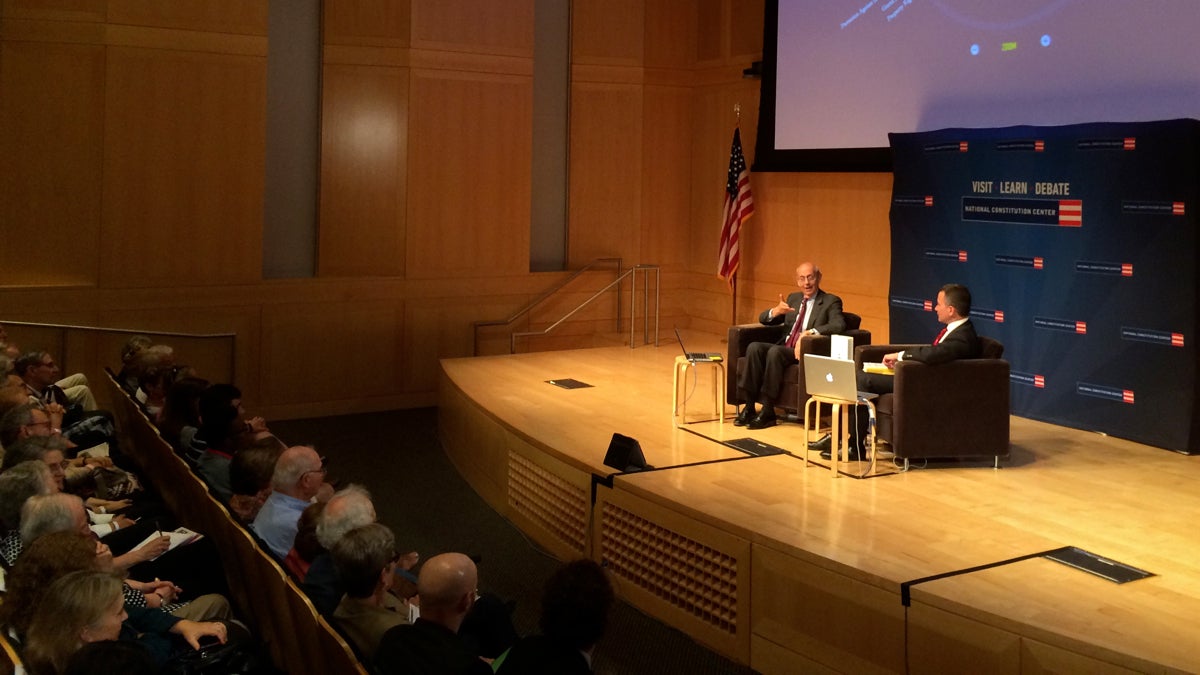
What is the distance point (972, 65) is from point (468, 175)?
14.4 feet

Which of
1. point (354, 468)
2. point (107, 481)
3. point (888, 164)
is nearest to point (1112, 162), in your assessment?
point (888, 164)

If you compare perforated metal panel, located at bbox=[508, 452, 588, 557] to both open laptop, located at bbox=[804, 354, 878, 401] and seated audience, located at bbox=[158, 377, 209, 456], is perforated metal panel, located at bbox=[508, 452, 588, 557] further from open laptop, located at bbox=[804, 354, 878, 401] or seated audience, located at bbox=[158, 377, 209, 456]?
seated audience, located at bbox=[158, 377, 209, 456]

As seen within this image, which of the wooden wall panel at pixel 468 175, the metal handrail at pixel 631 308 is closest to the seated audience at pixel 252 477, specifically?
the wooden wall panel at pixel 468 175

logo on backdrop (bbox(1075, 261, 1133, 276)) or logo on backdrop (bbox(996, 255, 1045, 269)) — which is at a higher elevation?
logo on backdrop (bbox(996, 255, 1045, 269))

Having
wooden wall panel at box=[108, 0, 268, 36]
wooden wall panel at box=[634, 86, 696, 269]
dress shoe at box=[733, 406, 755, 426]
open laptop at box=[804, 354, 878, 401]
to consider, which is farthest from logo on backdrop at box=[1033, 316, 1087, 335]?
wooden wall panel at box=[108, 0, 268, 36]

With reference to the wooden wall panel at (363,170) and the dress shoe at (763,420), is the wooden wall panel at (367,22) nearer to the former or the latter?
the wooden wall panel at (363,170)

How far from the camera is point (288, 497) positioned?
4.36 meters

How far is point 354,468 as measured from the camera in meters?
8.09

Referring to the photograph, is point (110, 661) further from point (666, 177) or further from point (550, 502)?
point (666, 177)

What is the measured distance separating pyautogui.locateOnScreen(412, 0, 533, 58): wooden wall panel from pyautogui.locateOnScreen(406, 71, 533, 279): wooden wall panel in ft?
0.85

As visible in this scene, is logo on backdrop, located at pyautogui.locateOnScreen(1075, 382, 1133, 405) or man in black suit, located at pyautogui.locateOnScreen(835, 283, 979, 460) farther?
logo on backdrop, located at pyautogui.locateOnScreen(1075, 382, 1133, 405)

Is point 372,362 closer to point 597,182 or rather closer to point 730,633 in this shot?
point 597,182

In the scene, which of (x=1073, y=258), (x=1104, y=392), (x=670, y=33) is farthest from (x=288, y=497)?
(x=670, y=33)

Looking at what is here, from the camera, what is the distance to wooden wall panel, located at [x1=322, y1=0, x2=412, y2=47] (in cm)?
977
